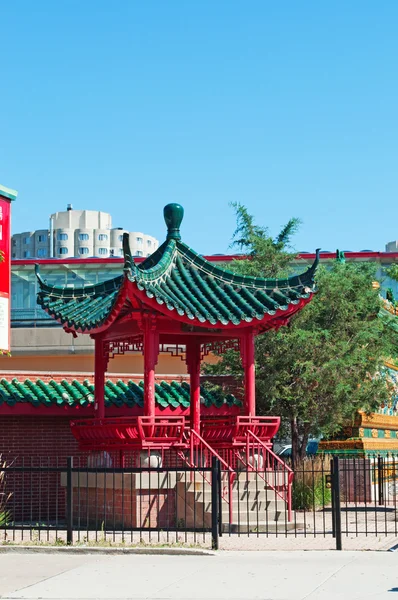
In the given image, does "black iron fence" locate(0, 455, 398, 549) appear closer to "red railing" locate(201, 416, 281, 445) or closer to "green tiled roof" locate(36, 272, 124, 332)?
"red railing" locate(201, 416, 281, 445)

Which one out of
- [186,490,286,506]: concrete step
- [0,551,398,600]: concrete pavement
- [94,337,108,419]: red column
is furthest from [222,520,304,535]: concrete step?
[94,337,108,419]: red column

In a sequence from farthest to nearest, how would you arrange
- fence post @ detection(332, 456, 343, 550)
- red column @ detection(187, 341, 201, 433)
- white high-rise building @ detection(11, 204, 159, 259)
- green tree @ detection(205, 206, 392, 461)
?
1. white high-rise building @ detection(11, 204, 159, 259)
2. green tree @ detection(205, 206, 392, 461)
3. red column @ detection(187, 341, 201, 433)
4. fence post @ detection(332, 456, 343, 550)

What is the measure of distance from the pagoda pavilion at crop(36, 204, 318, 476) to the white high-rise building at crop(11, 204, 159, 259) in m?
121

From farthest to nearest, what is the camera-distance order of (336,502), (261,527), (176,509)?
(261,527)
(176,509)
(336,502)

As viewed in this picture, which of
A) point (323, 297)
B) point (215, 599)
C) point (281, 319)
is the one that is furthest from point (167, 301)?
point (215, 599)

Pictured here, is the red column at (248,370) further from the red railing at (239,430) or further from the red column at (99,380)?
the red column at (99,380)

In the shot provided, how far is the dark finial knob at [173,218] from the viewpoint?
23391 millimetres

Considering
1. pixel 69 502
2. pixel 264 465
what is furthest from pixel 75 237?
pixel 69 502

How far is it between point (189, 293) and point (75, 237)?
129m

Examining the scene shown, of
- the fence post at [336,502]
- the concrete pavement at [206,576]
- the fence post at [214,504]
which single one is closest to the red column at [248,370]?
the fence post at [214,504]

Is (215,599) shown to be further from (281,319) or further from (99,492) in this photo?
(281,319)

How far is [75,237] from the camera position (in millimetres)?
149500

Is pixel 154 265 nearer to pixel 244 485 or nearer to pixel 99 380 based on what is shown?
pixel 99 380

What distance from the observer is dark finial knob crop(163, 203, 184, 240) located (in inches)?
921
